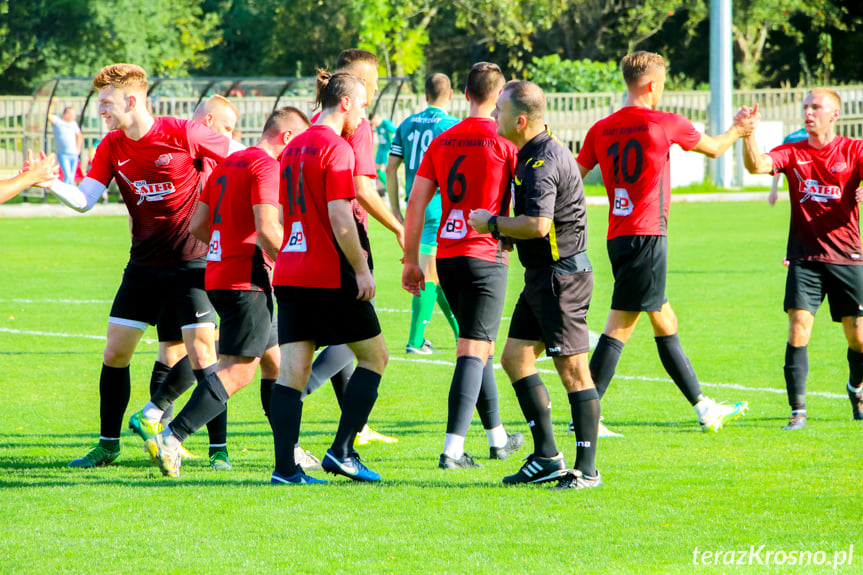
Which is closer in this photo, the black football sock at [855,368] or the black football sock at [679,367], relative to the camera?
the black football sock at [679,367]

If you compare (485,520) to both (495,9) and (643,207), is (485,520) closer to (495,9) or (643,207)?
(643,207)

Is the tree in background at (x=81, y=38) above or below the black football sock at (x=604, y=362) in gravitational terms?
above

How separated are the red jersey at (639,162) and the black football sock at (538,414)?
58.7 inches

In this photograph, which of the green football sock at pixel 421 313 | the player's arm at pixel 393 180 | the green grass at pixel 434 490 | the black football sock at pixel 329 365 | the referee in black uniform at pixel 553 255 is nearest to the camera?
the green grass at pixel 434 490

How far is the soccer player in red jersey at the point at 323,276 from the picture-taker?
5.46 m

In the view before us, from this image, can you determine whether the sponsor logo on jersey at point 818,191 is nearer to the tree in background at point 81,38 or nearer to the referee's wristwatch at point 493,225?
the referee's wristwatch at point 493,225

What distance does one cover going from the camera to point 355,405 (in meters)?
5.73

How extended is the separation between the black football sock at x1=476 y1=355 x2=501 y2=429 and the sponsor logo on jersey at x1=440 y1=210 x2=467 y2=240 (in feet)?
2.75

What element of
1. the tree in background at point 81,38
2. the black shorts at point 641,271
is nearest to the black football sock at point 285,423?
the black shorts at point 641,271

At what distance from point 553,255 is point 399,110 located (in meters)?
27.0

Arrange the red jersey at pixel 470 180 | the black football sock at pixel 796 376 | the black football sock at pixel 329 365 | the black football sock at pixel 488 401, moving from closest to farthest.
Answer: the red jersey at pixel 470 180
the black football sock at pixel 488 401
the black football sock at pixel 329 365
the black football sock at pixel 796 376

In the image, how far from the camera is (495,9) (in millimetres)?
46562

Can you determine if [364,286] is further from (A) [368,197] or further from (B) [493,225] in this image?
(B) [493,225]

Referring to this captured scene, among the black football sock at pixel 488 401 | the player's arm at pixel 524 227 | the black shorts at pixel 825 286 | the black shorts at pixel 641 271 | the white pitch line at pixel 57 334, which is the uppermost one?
the player's arm at pixel 524 227
